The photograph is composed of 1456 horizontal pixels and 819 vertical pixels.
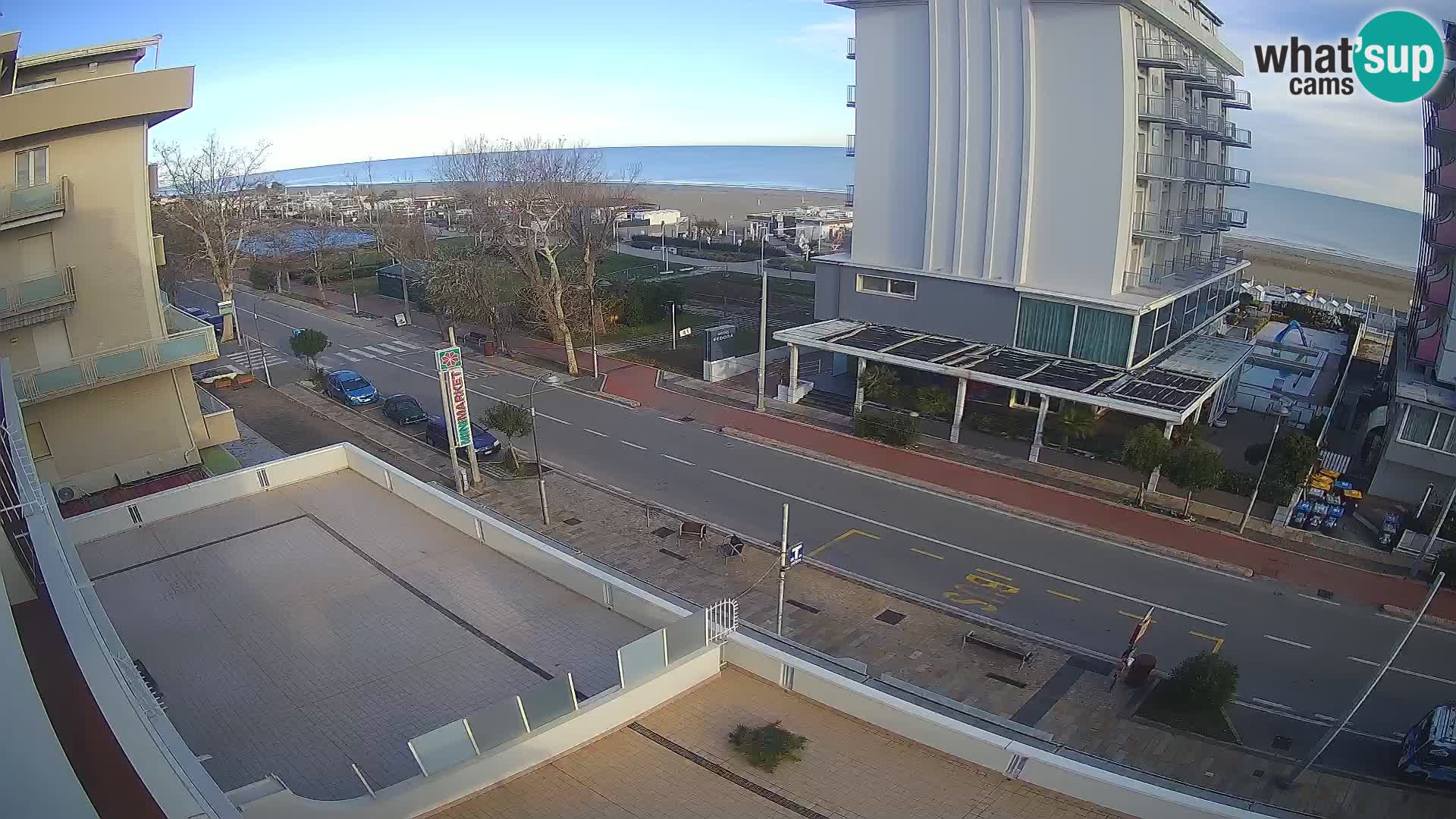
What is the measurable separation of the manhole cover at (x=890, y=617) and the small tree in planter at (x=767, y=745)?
9671 mm

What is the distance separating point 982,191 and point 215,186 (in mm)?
44456

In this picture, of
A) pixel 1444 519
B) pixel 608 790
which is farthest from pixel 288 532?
pixel 1444 519

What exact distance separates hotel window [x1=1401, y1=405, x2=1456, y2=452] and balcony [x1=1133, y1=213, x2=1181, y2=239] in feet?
32.7

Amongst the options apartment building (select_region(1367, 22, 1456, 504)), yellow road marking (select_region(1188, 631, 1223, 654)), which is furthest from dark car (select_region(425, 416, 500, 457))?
apartment building (select_region(1367, 22, 1456, 504))

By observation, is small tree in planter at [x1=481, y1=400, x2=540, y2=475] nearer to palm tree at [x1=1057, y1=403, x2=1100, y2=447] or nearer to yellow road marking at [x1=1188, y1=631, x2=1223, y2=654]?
palm tree at [x1=1057, y1=403, x2=1100, y2=447]

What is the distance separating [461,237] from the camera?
74.6 metres

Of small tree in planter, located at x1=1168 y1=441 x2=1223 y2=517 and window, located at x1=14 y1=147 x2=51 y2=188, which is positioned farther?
small tree in planter, located at x1=1168 y1=441 x2=1223 y2=517

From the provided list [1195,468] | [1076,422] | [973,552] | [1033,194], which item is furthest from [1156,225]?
[973,552]

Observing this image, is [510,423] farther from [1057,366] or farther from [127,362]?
[1057,366]

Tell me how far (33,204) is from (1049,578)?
2717 centimetres

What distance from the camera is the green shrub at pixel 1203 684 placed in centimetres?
1545

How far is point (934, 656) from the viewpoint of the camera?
17734mm

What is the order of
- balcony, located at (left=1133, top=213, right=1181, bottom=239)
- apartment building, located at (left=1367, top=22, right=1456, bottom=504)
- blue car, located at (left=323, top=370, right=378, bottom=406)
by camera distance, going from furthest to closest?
blue car, located at (left=323, top=370, right=378, bottom=406), balcony, located at (left=1133, top=213, right=1181, bottom=239), apartment building, located at (left=1367, top=22, right=1456, bottom=504)

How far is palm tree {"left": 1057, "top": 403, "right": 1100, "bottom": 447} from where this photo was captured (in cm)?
2698
